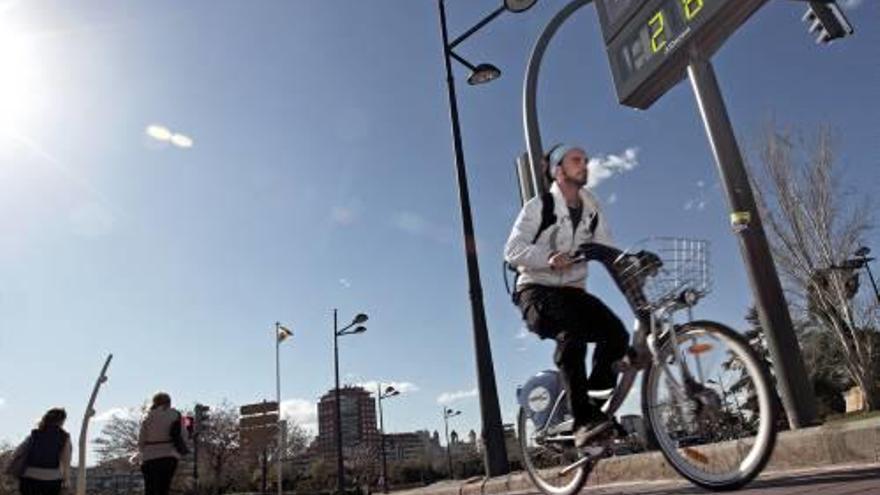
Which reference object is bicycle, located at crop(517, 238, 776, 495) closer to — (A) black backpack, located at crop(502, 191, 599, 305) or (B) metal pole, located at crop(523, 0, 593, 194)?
(A) black backpack, located at crop(502, 191, 599, 305)

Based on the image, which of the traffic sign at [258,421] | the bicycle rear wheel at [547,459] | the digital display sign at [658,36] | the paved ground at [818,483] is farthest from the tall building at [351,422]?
the paved ground at [818,483]

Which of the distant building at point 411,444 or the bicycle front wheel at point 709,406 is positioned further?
the distant building at point 411,444

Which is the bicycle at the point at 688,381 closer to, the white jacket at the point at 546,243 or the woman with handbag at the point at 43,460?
the white jacket at the point at 546,243

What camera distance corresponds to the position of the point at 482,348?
29.1 ft

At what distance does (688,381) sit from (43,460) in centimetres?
800

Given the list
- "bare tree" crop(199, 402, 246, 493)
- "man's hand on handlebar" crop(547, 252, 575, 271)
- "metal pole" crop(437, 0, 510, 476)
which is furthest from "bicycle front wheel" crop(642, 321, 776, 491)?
"bare tree" crop(199, 402, 246, 493)

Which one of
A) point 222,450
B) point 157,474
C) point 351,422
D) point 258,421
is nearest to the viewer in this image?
point 157,474

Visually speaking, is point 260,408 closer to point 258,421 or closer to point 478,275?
point 258,421

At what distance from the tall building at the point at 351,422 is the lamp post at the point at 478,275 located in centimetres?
7082

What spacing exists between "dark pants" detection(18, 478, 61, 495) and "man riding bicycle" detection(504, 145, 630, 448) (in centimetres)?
722

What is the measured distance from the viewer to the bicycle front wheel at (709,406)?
288 cm

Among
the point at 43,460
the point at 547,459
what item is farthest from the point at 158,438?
the point at 547,459

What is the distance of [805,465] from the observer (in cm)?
469

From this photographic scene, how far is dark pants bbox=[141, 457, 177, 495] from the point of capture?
314 inches
